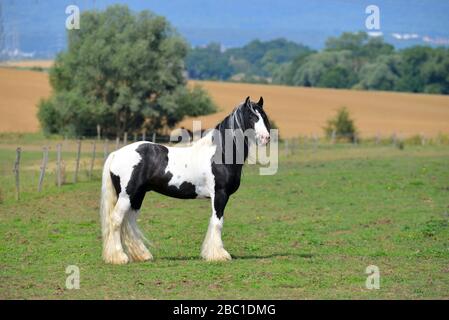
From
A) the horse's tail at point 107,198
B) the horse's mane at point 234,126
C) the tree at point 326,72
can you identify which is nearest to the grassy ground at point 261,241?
the horse's tail at point 107,198

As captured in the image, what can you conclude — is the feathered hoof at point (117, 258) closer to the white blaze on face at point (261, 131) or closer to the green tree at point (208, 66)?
the white blaze on face at point (261, 131)

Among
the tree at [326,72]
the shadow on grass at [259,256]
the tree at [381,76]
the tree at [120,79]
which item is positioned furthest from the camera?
the tree at [326,72]

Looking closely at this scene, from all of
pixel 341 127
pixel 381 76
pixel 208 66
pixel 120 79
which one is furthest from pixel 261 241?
pixel 208 66

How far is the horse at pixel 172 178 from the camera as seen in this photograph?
450 inches

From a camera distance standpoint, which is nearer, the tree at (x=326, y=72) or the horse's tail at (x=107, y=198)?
the horse's tail at (x=107, y=198)

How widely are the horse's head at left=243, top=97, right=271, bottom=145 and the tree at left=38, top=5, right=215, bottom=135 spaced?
36.5 meters

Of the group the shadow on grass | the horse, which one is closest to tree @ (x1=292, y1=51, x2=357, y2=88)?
the shadow on grass

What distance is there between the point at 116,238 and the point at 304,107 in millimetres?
61869

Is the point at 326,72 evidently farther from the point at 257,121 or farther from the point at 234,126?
the point at 257,121

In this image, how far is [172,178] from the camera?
11.5 m

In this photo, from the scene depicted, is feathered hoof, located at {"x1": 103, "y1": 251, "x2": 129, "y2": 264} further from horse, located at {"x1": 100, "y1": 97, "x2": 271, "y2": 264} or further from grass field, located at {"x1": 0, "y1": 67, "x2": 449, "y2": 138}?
grass field, located at {"x1": 0, "y1": 67, "x2": 449, "y2": 138}

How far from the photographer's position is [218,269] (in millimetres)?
10766
